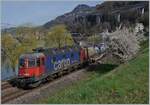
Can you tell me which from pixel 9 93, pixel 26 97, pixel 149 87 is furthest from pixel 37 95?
pixel 149 87

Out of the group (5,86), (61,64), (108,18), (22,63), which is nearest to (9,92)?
(5,86)

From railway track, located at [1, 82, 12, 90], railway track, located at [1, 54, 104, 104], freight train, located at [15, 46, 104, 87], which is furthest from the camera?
freight train, located at [15, 46, 104, 87]

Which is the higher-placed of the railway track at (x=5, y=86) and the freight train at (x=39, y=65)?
the freight train at (x=39, y=65)

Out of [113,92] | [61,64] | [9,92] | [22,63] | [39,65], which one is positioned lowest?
[9,92]

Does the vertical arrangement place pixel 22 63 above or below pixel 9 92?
above

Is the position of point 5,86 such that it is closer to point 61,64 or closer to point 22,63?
point 22,63

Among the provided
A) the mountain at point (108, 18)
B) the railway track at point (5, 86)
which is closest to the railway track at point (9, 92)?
the railway track at point (5, 86)

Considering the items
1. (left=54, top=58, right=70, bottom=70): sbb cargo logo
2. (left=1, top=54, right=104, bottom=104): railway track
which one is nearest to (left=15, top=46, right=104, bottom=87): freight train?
(left=54, top=58, right=70, bottom=70): sbb cargo logo

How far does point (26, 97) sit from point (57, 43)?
55777 mm

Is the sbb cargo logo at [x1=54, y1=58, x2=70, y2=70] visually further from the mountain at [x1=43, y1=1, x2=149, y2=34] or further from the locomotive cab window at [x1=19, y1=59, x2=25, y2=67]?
the mountain at [x1=43, y1=1, x2=149, y2=34]

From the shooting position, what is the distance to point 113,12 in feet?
437

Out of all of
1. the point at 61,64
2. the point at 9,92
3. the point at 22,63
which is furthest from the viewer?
the point at 61,64

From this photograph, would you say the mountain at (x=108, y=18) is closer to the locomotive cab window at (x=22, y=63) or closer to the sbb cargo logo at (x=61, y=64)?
the sbb cargo logo at (x=61, y=64)

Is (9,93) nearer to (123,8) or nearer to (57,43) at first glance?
(57,43)
